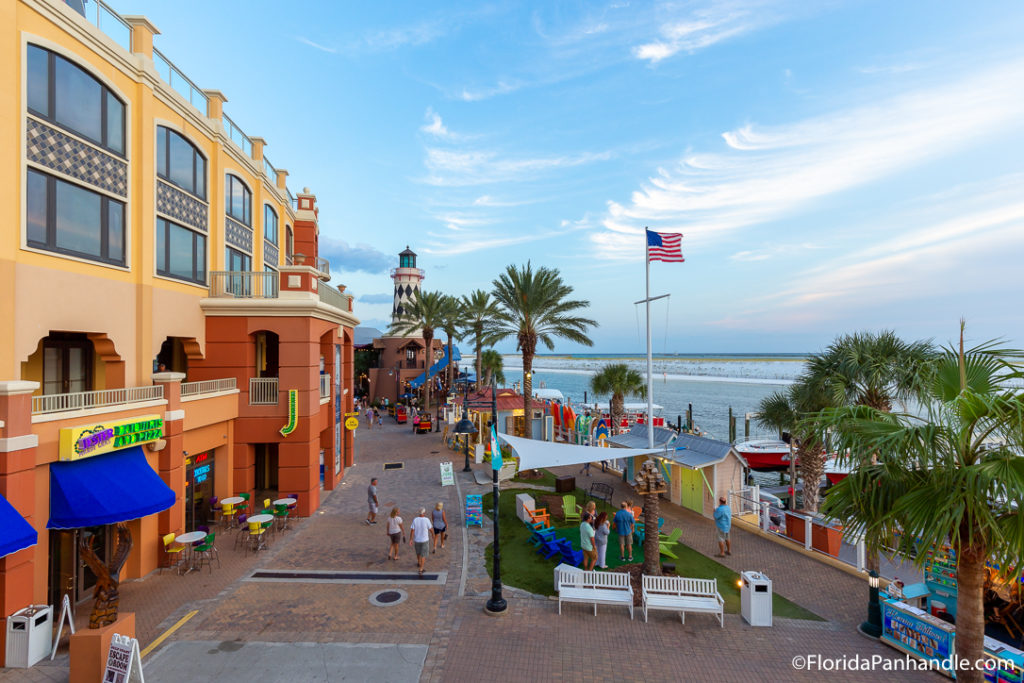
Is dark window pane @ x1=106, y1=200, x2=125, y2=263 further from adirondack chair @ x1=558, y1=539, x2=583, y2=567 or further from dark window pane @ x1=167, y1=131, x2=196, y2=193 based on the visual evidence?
adirondack chair @ x1=558, y1=539, x2=583, y2=567

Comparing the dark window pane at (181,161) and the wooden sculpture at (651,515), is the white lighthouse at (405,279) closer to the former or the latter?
the dark window pane at (181,161)

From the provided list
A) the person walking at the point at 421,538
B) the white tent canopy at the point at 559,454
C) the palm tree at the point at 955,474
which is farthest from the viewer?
the white tent canopy at the point at 559,454

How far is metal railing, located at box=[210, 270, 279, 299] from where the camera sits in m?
16.5

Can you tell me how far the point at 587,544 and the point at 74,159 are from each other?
1505cm

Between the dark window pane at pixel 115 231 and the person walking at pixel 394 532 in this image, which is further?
the person walking at pixel 394 532

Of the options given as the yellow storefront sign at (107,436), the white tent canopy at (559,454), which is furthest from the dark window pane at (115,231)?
the white tent canopy at (559,454)

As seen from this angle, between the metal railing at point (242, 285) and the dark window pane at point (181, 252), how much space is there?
114 centimetres

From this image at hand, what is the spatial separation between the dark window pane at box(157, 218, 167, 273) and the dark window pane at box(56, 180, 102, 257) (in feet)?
7.08

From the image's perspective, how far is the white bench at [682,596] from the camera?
9703mm

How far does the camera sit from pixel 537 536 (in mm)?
13836

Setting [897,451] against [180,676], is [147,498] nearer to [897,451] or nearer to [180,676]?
[180,676]

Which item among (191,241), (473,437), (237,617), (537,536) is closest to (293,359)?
(191,241)

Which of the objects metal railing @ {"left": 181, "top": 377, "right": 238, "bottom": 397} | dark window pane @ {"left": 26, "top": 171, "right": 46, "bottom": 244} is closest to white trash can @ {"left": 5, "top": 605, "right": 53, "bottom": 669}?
metal railing @ {"left": 181, "top": 377, "right": 238, "bottom": 397}

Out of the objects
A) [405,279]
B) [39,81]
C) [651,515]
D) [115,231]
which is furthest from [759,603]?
[405,279]
